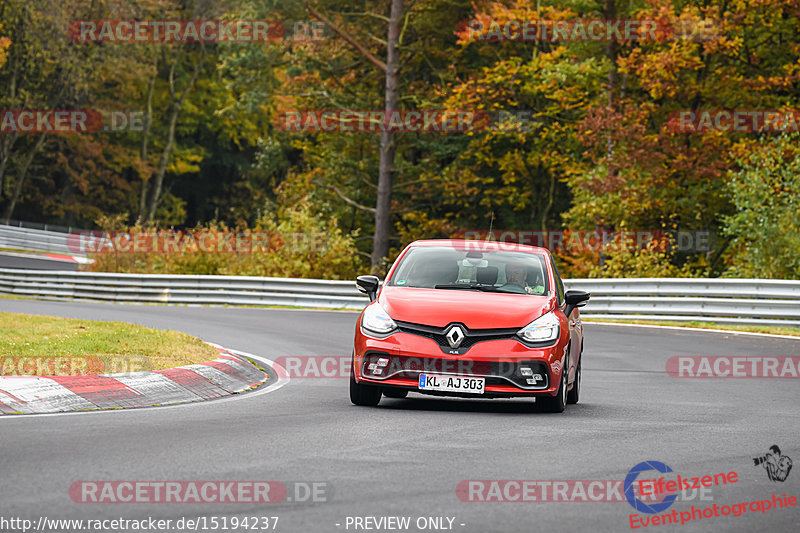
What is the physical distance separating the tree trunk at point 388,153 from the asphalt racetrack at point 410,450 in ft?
90.0

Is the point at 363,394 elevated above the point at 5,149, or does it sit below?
below

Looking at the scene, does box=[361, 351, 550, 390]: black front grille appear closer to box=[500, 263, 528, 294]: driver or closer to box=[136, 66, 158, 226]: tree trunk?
box=[500, 263, 528, 294]: driver

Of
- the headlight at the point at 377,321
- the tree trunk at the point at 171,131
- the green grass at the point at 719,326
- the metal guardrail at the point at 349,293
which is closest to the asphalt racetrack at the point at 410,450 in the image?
the headlight at the point at 377,321

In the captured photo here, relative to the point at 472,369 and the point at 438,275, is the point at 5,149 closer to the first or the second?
the point at 438,275

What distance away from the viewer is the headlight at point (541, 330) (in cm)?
1058

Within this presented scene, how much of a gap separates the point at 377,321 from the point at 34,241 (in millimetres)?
49318

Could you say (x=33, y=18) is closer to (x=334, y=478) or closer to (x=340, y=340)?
(x=340, y=340)

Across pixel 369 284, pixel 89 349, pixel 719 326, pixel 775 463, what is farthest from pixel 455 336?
pixel 719 326

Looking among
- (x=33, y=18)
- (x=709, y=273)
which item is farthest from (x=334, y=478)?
(x=33, y=18)

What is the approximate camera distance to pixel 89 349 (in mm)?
13539

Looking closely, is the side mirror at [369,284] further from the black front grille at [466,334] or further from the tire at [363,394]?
the black front grille at [466,334]

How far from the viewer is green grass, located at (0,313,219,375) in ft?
38.8

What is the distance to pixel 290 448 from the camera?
26.9ft

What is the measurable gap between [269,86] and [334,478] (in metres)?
41.6
